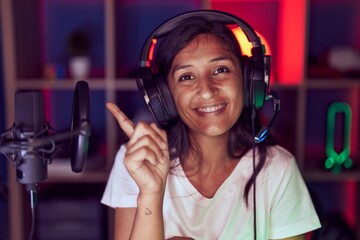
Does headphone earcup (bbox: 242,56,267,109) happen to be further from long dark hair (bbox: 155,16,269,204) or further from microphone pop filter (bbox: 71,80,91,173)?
microphone pop filter (bbox: 71,80,91,173)

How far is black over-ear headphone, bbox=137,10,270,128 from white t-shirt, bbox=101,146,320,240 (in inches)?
10.3

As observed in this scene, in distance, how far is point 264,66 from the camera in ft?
3.72

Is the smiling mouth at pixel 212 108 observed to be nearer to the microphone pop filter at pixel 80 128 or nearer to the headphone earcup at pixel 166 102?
the headphone earcup at pixel 166 102

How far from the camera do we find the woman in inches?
50.6

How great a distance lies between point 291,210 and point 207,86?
1.42 ft

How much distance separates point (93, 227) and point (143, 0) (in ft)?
4.17

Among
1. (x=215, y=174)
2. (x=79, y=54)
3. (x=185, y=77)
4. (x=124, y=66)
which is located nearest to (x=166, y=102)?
(x=185, y=77)

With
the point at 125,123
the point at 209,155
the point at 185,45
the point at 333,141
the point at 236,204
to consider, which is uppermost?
the point at 185,45

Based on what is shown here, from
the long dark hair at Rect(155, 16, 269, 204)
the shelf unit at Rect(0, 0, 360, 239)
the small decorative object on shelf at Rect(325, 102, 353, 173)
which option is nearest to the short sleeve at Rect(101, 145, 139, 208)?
the long dark hair at Rect(155, 16, 269, 204)

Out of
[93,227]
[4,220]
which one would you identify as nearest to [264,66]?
[93,227]

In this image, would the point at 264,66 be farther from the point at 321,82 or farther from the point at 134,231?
the point at 321,82

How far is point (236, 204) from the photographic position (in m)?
1.36

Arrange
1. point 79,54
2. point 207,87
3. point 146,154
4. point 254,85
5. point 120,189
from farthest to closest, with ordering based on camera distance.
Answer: point 79,54
point 120,189
point 207,87
point 254,85
point 146,154

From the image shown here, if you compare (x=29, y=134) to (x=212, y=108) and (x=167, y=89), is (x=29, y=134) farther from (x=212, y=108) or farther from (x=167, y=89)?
(x=212, y=108)
